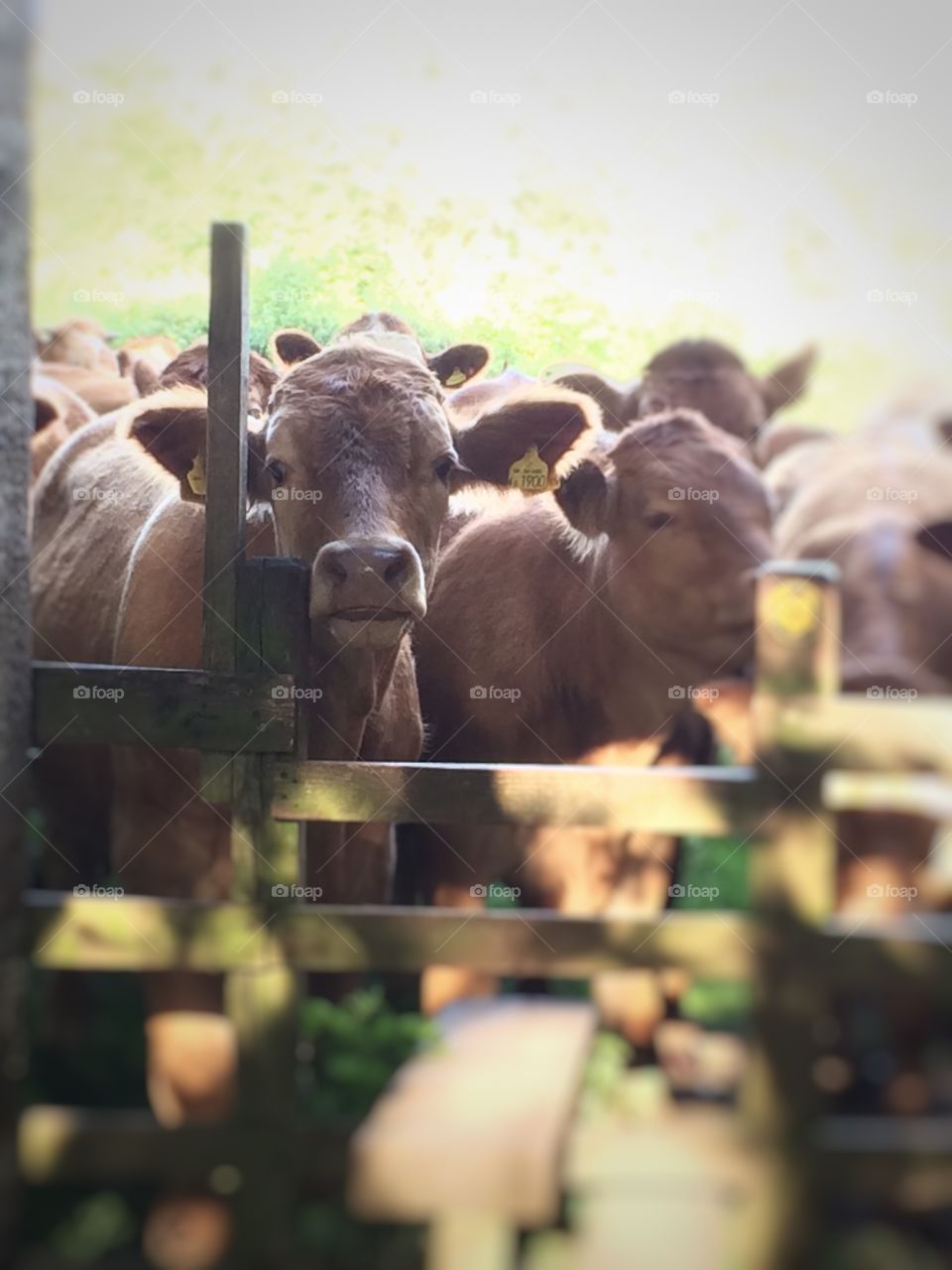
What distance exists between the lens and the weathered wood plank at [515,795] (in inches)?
105

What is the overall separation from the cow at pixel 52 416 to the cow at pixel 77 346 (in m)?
0.10

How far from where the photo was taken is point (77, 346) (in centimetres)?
451

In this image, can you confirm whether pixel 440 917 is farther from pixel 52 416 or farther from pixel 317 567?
pixel 52 416

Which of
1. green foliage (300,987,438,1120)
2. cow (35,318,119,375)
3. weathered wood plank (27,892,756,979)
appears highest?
cow (35,318,119,375)

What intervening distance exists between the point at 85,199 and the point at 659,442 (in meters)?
1.95

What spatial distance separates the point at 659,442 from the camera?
3.92 meters

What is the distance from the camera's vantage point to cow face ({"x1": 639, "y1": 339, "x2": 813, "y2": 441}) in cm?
422

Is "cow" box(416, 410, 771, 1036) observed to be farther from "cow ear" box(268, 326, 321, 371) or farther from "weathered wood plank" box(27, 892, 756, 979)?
"weathered wood plank" box(27, 892, 756, 979)

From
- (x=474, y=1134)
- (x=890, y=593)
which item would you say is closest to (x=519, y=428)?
(x=890, y=593)

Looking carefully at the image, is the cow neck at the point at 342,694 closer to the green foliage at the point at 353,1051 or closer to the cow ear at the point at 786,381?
the green foliage at the point at 353,1051

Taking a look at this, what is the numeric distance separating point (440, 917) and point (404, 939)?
4.2 inches

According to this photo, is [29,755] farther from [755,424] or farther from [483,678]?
[755,424]

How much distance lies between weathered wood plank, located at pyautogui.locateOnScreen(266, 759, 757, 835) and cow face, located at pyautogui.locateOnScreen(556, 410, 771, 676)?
1.09m

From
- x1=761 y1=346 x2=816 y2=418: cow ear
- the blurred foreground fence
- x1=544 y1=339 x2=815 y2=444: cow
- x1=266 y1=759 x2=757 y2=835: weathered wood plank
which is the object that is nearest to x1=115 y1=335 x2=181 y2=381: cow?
the blurred foreground fence
